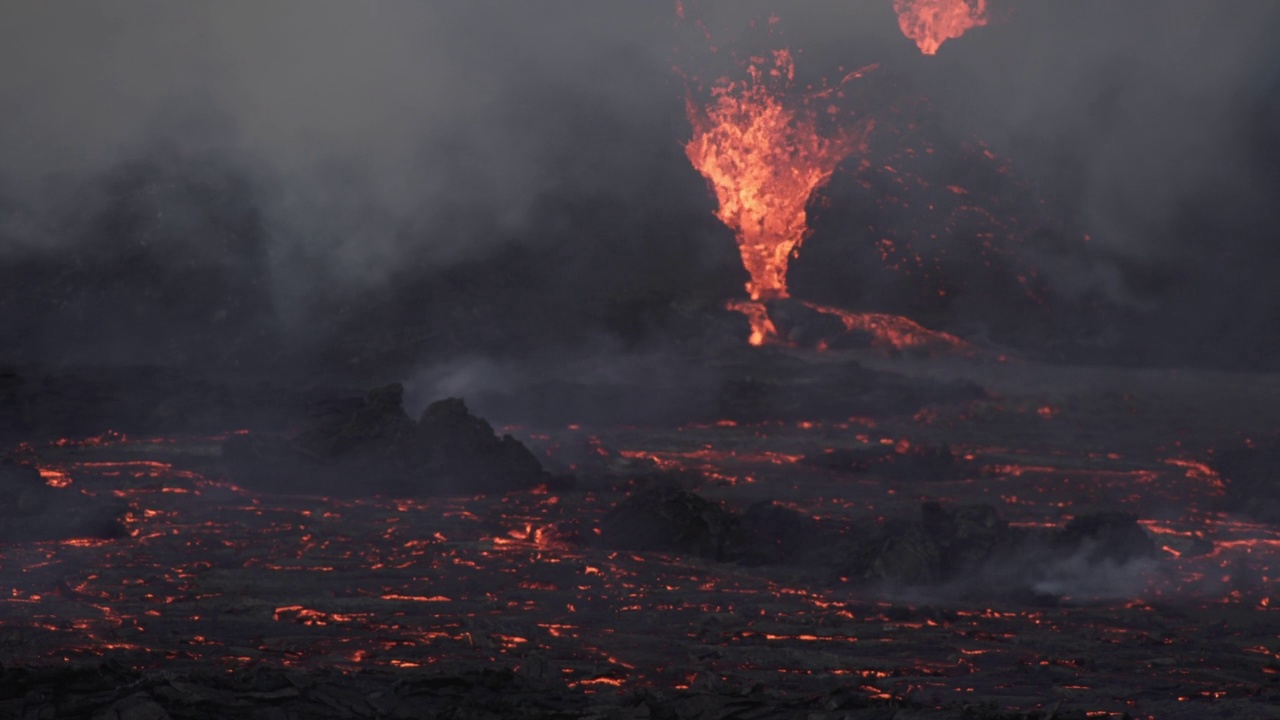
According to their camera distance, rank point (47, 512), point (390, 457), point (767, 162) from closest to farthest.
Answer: point (47, 512) < point (390, 457) < point (767, 162)

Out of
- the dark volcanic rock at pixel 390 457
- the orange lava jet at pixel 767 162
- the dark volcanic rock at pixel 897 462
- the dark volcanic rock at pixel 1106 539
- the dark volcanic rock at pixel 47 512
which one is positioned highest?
the orange lava jet at pixel 767 162

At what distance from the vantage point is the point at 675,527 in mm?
16500

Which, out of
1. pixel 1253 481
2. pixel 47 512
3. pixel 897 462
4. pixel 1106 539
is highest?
pixel 897 462

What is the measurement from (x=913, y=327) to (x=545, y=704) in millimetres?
27673

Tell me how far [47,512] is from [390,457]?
5080 millimetres

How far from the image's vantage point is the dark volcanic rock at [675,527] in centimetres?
1622

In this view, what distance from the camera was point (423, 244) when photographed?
3453 centimetres

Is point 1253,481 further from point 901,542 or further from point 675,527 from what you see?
point 675,527

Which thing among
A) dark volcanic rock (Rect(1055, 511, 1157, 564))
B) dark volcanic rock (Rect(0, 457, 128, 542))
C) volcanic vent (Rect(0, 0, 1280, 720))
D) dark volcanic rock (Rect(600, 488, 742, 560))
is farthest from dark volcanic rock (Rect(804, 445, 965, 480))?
dark volcanic rock (Rect(0, 457, 128, 542))

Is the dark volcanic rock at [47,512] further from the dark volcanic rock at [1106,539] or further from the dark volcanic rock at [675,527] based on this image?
the dark volcanic rock at [1106,539]

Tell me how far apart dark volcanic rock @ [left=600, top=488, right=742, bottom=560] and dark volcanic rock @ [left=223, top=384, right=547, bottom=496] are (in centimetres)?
334

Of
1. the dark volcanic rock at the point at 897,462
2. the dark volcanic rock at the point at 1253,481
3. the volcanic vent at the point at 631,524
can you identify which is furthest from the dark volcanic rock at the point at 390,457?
the dark volcanic rock at the point at 1253,481

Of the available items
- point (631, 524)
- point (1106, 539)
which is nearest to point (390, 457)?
point (631, 524)

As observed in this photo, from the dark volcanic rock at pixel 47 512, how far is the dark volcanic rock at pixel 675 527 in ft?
20.1
